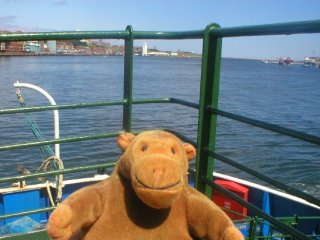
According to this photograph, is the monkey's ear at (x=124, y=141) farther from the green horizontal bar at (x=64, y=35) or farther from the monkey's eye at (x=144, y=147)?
the green horizontal bar at (x=64, y=35)

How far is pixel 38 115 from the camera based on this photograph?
73.0ft

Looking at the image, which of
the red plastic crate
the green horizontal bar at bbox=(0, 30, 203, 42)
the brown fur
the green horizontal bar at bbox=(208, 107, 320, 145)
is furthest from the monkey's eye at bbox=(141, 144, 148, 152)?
the red plastic crate

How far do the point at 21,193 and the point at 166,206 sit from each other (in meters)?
6.79

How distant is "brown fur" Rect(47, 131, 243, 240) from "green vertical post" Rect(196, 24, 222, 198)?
98 cm

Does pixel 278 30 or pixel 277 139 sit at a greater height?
pixel 278 30

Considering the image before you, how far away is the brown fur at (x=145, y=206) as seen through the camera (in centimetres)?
176

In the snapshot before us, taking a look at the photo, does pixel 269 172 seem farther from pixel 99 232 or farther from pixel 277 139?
pixel 99 232

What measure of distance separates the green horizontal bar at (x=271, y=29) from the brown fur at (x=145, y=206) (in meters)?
0.81

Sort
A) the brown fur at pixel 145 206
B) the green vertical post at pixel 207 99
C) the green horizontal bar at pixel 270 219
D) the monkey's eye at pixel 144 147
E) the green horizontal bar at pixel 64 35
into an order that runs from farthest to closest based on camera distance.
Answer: the green vertical post at pixel 207 99 < the green horizontal bar at pixel 64 35 < the green horizontal bar at pixel 270 219 < the monkey's eye at pixel 144 147 < the brown fur at pixel 145 206

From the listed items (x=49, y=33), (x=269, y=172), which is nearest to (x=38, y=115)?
(x=269, y=172)

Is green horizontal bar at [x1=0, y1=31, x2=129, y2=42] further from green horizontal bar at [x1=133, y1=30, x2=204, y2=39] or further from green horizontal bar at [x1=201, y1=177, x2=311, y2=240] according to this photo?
green horizontal bar at [x1=201, y1=177, x2=311, y2=240]

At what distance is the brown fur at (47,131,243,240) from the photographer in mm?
1757

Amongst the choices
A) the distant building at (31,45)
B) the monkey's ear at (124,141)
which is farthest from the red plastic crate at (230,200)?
the monkey's ear at (124,141)

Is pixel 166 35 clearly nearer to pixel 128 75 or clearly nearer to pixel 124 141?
pixel 128 75
